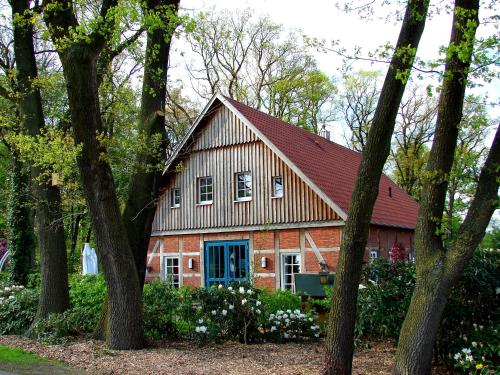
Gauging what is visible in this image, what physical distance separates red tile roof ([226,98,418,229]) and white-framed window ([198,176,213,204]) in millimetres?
3102

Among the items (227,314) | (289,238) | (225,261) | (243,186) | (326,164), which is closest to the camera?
(227,314)

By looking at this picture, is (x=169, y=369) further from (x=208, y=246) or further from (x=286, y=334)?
(x=208, y=246)

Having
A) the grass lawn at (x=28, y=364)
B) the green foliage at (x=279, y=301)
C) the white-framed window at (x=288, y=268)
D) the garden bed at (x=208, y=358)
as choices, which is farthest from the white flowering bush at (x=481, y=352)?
the white-framed window at (x=288, y=268)

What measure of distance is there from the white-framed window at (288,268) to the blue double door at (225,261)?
1428 millimetres

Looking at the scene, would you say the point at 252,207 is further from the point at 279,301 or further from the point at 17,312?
the point at 17,312

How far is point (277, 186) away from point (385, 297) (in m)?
11.6

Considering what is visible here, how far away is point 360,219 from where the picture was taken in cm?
648

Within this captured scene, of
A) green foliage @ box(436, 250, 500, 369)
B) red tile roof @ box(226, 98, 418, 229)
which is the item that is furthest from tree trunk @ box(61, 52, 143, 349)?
red tile roof @ box(226, 98, 418, 229)

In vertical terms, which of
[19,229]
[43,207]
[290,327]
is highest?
[43,207]

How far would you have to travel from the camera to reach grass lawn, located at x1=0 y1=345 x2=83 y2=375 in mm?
7711

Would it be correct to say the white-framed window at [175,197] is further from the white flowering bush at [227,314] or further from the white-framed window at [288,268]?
the white flowering bush at [227,314]

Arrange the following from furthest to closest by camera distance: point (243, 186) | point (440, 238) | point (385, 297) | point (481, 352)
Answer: point (243, 186) → point (385, 297) → point (481, 352) → point (440, 238)

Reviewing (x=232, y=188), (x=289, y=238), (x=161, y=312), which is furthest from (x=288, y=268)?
(x=161, y=312)

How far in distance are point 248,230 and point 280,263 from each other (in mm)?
1775
